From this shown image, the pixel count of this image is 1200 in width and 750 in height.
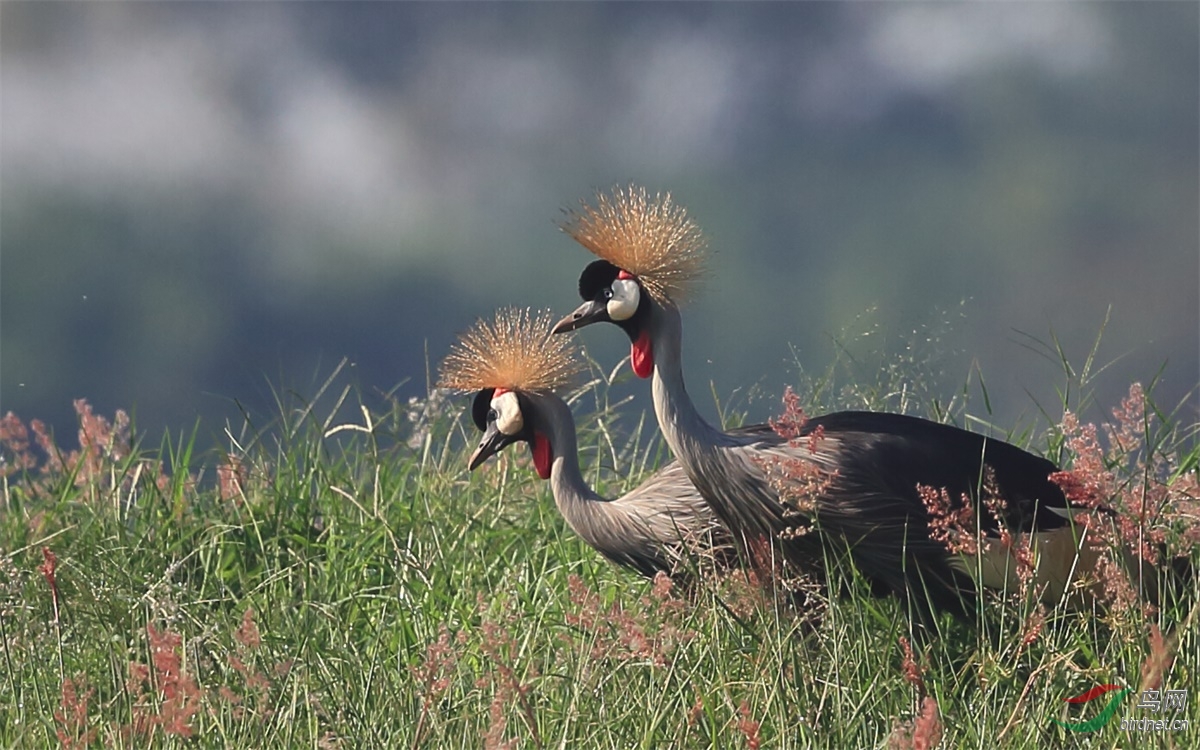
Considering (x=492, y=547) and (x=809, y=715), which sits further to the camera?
(x=492, y=547)

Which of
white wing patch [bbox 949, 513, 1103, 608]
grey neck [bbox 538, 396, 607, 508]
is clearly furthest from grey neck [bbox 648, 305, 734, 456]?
white wing patch [bbox 949, 513, 1103, 608]

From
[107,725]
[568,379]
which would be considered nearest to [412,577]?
[568,379]

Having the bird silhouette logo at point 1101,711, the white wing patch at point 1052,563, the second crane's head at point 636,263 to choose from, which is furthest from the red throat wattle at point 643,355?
the bird silhouette logo at point 1101,711

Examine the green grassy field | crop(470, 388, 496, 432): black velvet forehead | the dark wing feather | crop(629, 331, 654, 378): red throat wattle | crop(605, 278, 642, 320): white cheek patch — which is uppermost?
crop(605, 278, 642, 320): white cheek patch

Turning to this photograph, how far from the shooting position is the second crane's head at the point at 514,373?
3.87 meters

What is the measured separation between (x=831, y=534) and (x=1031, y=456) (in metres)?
0.55

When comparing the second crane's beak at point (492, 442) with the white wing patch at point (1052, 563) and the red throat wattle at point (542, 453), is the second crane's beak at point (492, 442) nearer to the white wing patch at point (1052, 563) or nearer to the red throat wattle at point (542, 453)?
the red throat wattle at point (542, 453)

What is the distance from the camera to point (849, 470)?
132 inches

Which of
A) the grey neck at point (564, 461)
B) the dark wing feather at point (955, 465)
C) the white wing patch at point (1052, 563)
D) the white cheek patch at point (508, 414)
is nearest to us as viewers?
the white wing patch at point (1052, 563)

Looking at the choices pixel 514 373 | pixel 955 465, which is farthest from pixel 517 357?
pixel 955 465

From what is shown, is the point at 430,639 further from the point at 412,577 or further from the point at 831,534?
the point at 831,534

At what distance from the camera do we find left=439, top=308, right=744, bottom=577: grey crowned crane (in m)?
3.63

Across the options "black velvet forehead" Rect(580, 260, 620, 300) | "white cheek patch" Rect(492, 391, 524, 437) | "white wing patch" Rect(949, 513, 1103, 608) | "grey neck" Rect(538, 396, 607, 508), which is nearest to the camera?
"white wing patch" Rect(949, 513, 1103, 608)

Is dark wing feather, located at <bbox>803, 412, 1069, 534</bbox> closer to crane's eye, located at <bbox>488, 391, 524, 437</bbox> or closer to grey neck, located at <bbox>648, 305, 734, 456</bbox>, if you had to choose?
grey neck, located at <bbox>648, 305, 734, 456</bbox>
